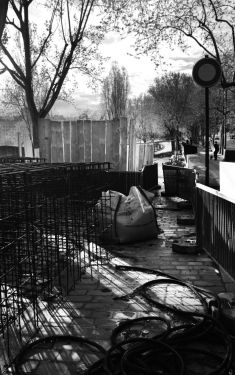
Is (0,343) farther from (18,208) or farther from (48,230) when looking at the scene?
(48,230)

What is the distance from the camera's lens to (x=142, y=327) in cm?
385

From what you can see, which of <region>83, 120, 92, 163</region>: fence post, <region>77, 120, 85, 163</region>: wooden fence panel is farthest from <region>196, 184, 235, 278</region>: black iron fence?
<region>77, 120, 85, 163</region>: wooden fence panel

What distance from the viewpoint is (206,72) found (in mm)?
7531

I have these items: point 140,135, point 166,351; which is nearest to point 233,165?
point 166,351

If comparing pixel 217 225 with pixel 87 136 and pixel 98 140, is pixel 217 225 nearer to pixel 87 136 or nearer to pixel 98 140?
pixel 98 140

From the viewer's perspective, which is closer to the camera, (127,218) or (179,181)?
(127,218)

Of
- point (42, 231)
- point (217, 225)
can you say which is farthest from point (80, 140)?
point (42, 231)

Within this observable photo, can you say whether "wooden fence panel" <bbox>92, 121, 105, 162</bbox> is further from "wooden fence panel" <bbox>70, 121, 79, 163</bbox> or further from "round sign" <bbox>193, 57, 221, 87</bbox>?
"round sign" <bbox>193, 57, 221, 87</bbox>

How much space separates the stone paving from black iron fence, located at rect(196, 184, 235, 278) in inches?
13.0

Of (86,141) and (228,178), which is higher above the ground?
(86,141)

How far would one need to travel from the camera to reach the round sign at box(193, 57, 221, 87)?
746 cm

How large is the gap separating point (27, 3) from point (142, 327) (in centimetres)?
1505

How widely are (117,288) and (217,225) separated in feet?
5.15

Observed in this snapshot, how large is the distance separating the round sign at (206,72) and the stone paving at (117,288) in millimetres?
2966
